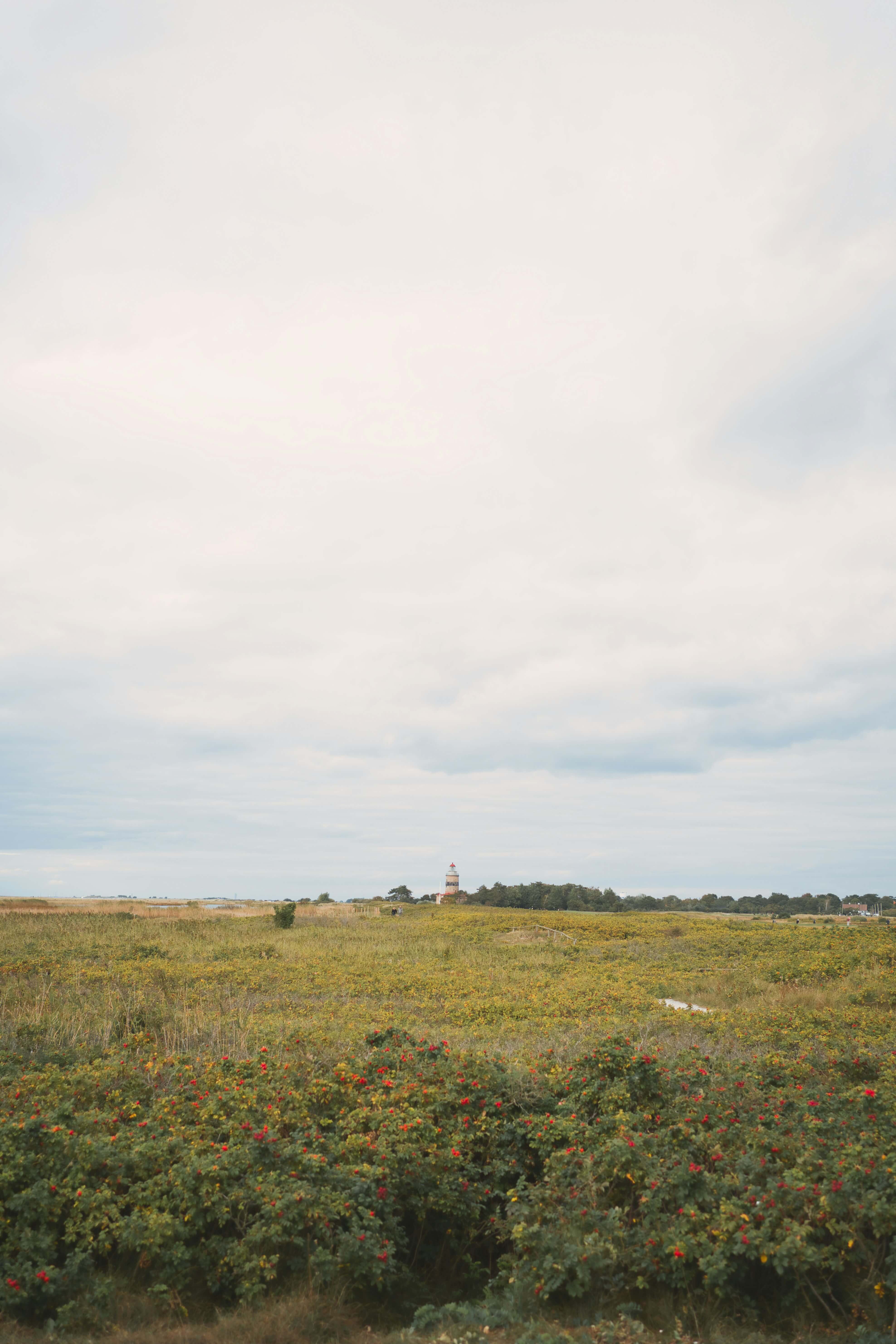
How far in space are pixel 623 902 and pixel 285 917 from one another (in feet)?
141

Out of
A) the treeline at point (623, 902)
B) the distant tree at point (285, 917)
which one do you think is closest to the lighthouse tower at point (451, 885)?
the treeline at point (623, 902)

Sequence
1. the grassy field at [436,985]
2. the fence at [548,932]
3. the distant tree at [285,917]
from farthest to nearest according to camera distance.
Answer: the distant tree at [285,917] < the fence at [548,932] < the grassy field at [436,985]

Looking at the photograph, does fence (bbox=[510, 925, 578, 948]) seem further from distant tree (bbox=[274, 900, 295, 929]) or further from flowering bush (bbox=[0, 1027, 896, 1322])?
flowering bush (bbox=[0, 1027, 896, 1322])

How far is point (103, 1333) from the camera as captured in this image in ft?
16.8

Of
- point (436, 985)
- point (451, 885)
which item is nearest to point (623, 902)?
point (451, 885)

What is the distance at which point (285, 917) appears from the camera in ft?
120

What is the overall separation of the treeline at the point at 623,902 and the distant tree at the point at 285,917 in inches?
1295

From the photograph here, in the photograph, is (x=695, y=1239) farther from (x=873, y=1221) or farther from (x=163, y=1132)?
(x=163, y=1132)

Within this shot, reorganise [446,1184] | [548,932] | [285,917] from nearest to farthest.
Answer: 1. [446,1184]
2. [548,932]
3. [285,917]

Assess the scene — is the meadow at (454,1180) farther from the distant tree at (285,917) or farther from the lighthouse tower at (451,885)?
the lighthouse tower at (451,885)

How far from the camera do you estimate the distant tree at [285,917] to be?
36.5 m

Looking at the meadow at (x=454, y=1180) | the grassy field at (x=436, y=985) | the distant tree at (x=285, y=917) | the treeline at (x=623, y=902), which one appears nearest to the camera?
the meadow at (x=454, y=1180)

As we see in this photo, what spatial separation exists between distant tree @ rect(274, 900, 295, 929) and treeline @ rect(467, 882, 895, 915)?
32.9m

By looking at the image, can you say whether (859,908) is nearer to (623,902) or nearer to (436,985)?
(623,902)
